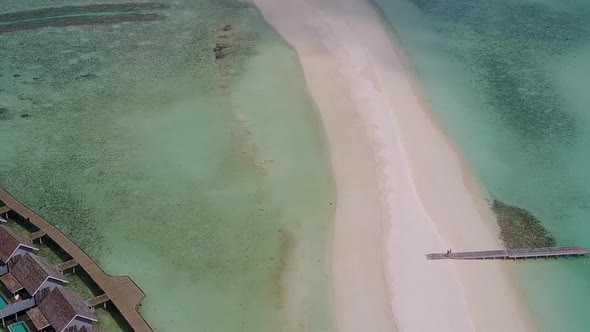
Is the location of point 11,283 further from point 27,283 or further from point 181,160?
point 181,160

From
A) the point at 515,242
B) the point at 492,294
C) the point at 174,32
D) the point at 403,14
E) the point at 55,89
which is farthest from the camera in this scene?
the point at 403,14

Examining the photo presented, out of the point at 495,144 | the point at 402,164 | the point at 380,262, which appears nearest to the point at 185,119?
the point at 402,164

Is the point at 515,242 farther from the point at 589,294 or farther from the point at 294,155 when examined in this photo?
the point at 294,155

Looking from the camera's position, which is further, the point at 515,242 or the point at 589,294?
the point at 515,242

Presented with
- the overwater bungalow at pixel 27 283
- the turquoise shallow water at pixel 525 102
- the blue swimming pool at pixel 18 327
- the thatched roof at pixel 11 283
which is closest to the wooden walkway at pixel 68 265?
the overwater bungalow at pixel 27 283

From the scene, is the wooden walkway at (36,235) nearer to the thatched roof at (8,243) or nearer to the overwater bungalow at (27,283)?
the thatched roof at (8,243)

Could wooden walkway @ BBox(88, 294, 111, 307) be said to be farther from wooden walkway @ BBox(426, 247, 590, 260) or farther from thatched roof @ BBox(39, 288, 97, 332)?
wooden walkway @ BBox(426, 247, 590, 260)
